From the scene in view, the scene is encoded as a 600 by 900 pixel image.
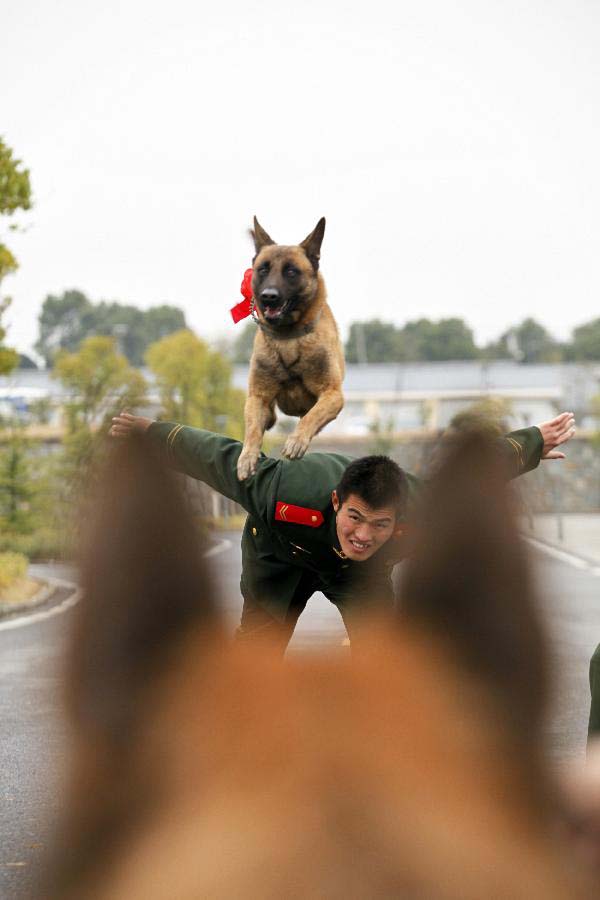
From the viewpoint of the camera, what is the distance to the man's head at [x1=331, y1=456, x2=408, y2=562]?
6.89ft

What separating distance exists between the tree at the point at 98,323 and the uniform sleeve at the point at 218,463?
6321cm

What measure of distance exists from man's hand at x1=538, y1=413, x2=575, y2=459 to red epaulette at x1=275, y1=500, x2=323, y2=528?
0.56 m

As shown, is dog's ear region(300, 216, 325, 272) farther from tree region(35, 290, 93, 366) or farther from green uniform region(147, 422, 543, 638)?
tree region(35, 290, 93, 366)

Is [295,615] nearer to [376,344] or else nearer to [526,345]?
[376,344]

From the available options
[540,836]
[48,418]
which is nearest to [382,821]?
[540,836]

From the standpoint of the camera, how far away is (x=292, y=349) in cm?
279

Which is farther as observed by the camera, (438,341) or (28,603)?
(438,341)

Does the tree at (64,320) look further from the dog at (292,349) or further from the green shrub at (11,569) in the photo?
the dog at (292,349)

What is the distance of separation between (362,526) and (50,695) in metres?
0.73

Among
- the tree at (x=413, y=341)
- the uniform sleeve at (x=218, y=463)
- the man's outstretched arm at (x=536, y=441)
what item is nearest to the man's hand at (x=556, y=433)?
the man's outstretched arm at (x=536, y=441)

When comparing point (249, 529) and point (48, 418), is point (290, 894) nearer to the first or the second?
point (249, 529)

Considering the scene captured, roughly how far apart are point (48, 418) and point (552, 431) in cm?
3288

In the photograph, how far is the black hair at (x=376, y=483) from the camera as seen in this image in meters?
2.06

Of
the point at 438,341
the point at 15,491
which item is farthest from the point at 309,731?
the point at 438,341
